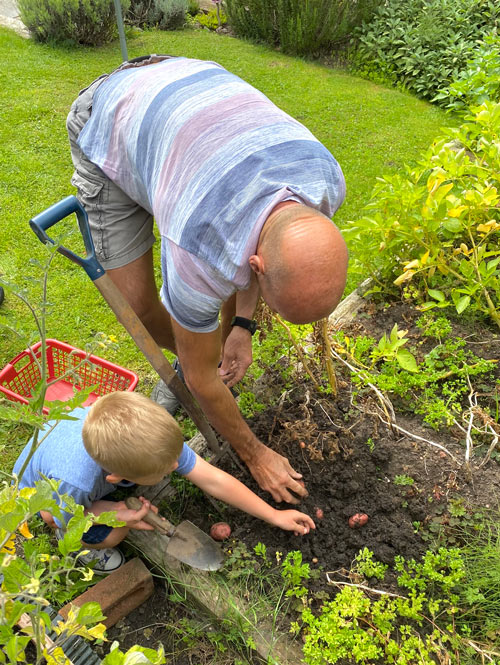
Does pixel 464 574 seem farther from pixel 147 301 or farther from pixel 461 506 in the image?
pixel 147 301

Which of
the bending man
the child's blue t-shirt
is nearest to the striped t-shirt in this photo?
the bending man

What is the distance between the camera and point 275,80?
245 inches

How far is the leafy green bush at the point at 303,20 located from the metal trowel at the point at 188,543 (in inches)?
246

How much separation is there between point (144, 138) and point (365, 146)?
394cm

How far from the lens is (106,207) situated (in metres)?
2.16

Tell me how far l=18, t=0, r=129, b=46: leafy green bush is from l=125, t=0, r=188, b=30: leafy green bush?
76cm

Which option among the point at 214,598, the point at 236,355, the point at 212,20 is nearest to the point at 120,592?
the point at 214,598

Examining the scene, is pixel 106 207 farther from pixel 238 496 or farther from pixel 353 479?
pixel 353 479

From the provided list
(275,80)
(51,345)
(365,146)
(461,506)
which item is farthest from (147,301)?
(275,80)

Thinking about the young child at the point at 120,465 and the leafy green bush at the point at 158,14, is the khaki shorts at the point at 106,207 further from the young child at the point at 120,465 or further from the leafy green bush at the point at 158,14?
the leafy green bush at the point at 158,14

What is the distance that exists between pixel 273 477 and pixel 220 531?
0.94 ft

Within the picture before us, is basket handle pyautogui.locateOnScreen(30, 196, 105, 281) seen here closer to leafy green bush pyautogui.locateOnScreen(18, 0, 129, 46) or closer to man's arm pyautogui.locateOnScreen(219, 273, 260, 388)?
man's arm pyautogui.locateOnScreen(219, 273, 260, 388)

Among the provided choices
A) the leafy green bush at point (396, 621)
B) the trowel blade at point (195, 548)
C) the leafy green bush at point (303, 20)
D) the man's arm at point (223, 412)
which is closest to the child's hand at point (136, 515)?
the trowel blade at point (195, 548)

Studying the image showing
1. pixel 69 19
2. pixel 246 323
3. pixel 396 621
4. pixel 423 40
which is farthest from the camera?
pixel 69 19
